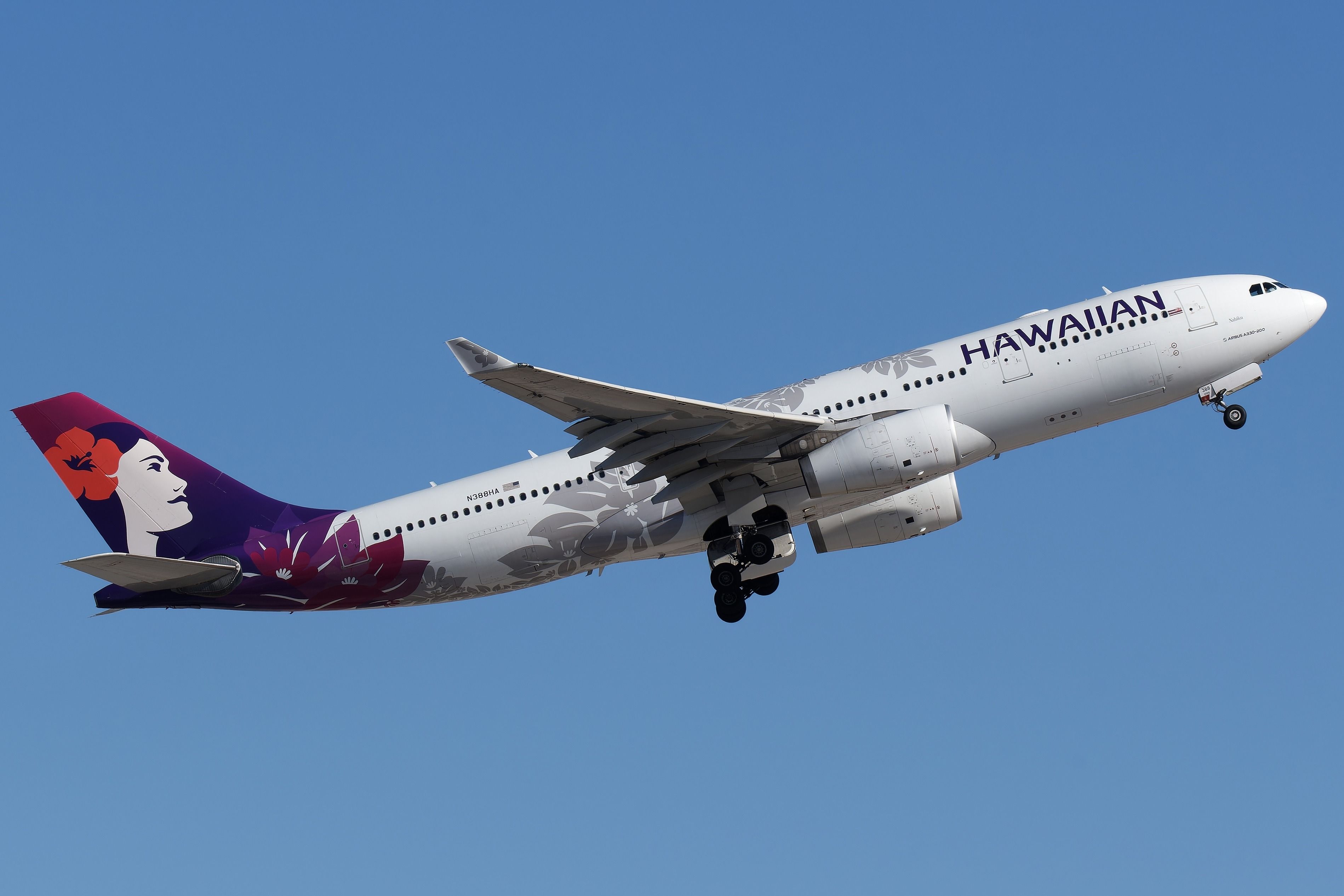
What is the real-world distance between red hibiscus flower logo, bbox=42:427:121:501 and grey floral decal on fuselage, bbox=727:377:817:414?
17.1 meters

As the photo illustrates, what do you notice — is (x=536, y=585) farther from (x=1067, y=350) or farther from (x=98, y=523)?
(x=1067, y=350)

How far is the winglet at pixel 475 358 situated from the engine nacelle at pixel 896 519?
41.1 ft

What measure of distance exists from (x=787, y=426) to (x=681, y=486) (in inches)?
128

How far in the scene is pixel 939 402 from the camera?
111ft

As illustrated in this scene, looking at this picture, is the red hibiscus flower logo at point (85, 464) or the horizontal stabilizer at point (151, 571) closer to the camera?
the horizontal stabilizer at point (151, 571)

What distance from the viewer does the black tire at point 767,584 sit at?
123ft

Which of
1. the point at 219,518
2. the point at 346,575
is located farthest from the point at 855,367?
the point at 219,518

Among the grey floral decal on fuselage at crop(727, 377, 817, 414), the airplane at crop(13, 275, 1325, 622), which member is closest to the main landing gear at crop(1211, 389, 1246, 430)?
the airplane at crop(13, 275, 1325, 622)

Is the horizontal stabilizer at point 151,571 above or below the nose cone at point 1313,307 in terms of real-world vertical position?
below

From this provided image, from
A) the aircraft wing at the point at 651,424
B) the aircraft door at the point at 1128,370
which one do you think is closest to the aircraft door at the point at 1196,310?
Answer: the aircraft door at the point at 1128,370

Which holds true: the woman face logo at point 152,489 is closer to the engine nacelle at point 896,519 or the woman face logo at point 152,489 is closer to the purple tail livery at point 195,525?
the purple tail livery at point 195,525

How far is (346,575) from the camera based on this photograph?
35.8 metres

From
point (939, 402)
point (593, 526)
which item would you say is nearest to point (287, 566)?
point (593, 526)

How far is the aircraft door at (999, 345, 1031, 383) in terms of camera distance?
111ft
